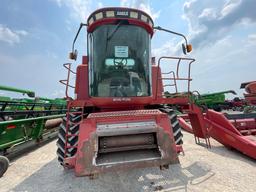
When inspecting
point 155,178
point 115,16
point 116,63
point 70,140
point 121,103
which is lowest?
point 155,178

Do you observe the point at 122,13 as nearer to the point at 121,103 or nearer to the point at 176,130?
the point at 121,103

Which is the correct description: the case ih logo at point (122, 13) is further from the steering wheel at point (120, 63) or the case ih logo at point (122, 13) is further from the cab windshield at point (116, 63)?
the steering wheel at point (120, 63)

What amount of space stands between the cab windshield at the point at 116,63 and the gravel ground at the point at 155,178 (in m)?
1.51

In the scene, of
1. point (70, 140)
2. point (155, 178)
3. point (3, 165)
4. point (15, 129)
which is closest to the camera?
point (70, 140)

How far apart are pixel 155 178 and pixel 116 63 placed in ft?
7.26

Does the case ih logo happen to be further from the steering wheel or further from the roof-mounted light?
the steering wheel

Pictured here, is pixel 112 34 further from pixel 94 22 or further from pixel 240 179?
pixel 240 179

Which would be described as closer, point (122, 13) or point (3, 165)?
point (122, 13)

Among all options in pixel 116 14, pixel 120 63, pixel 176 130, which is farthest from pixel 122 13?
pixel 176 130

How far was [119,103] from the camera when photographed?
304 centimetres

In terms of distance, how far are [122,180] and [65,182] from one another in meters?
1.01

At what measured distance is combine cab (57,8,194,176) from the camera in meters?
2.40

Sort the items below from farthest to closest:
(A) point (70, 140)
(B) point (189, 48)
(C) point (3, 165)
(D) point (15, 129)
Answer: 1. (D) point (15, 129)
2. (B) point (189, 48)
3. (C) point (3, 165)
4. (A) point (70, 140)

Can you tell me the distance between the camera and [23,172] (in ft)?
11.6
